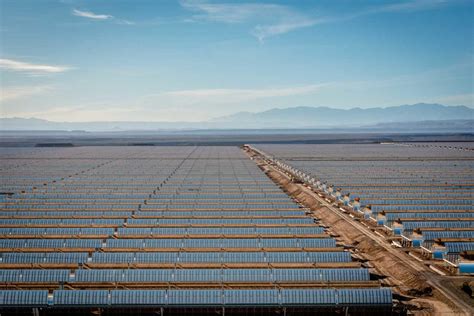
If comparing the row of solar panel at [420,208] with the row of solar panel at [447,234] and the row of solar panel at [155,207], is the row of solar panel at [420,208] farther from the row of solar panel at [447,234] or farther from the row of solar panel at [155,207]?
the row of solar panel at [447,234]

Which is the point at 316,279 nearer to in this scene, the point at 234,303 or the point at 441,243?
the point at 234,303

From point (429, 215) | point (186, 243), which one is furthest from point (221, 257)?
point (429, 215)

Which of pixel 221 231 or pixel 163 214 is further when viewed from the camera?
pixel 163 214

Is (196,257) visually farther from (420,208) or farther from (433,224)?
(420,208)

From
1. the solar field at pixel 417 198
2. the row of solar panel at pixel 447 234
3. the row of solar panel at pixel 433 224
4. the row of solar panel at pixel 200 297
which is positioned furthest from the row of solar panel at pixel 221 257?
the row of solar panel at pixel 433 224

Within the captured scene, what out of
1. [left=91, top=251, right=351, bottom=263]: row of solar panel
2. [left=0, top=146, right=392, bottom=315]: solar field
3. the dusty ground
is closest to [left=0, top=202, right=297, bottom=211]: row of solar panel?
[left=0, top=146, right=392, bottom=315]: solar field

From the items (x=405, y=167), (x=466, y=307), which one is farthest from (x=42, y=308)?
(x=405, y=167)
